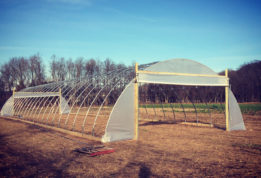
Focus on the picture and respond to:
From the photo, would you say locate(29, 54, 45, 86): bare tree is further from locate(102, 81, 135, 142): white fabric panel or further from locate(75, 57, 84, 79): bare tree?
locate(102, 81, 135, 142): white fabric panel

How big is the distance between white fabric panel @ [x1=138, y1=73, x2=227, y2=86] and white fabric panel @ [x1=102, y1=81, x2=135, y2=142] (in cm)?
71

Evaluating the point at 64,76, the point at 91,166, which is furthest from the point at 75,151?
the point at 64,76

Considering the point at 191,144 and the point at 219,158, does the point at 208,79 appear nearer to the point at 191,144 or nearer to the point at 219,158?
the point at 191,144

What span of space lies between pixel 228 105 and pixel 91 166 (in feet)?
29.6

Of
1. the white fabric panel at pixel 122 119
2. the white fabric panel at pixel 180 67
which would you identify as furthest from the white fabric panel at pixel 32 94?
the white fabric panel at pixel 180 67

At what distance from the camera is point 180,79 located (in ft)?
36.8

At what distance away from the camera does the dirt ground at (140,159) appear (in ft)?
18.8

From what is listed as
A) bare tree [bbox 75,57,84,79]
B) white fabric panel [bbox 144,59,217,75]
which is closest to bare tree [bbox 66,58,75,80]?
bare tree [bbox 75,57,84,79]

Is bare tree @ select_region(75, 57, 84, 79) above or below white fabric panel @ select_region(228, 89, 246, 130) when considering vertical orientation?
above

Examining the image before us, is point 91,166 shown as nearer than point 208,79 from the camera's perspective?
Yes

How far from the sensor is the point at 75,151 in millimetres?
8039

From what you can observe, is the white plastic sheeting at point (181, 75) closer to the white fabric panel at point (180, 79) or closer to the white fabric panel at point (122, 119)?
the white fabric panel at point (180, 79)

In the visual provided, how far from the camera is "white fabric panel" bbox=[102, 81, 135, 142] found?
9.36m

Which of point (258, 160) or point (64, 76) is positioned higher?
point (64, 76)
